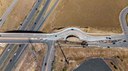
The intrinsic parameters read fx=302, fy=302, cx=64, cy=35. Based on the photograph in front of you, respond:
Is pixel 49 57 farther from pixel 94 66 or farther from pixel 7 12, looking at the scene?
pixel 7 12

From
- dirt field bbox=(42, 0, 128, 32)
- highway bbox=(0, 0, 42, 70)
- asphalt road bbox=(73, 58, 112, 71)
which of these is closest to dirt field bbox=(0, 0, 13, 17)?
highway bbox=(0, 0, 42, 70)

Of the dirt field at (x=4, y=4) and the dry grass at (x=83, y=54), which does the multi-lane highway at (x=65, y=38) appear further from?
the dirt field at (x=4, y=4)

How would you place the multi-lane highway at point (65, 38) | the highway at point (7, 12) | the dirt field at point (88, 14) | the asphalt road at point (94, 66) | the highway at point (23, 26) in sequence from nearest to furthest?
the asphalt road at point (94, 66)
the highway at point (23, 26)
the multi-lane highway at point (65, 38)
the highway at point (7, 12)
the dirt field at point (88, 14)

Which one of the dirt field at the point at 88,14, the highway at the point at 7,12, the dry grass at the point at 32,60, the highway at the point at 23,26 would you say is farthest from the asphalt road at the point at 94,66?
the highway at the point at 7,12

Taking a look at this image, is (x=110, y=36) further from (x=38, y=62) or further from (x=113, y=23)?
(x=38, y=62)

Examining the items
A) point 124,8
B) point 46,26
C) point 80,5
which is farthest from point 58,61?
point 124,8

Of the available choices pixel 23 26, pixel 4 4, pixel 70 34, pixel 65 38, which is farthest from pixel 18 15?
pixel 70 34

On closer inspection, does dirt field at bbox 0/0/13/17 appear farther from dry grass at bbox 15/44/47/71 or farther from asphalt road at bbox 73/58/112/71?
asphalt road at bbox 73/58/112/71
